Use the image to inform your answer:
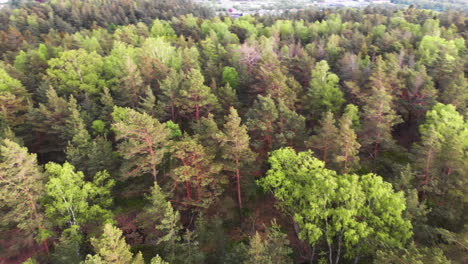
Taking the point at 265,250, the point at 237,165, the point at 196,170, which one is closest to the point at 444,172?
the point at 237,165

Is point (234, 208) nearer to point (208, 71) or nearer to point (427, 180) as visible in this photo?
point (427, 180)

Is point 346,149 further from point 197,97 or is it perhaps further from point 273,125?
point 197,97

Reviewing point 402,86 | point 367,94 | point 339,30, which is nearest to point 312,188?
point 367,94

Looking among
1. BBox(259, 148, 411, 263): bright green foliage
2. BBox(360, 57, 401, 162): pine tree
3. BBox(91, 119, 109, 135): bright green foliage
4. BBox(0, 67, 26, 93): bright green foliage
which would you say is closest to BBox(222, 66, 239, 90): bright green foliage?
BBox(91, 119, 109, 135): bright green foliage

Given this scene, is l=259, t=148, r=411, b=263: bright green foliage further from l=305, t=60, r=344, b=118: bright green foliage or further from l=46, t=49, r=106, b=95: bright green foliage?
l=46, t=49, r=106, b=95: bright green foliage

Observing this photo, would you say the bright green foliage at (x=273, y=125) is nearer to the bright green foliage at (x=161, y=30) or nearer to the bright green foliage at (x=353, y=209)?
the bright green foliage at (x=353, y=209)

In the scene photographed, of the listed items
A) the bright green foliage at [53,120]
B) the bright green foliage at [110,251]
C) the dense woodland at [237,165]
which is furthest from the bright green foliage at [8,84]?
the bright green foliage at [110,251]

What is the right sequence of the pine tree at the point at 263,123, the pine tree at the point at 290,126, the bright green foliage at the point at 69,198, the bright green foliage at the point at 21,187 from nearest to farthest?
1. the bright green foliage at the point at 21,187
2. the bright green foliage at the point at 69,198
3. the pine tree at the point at 263,123
4. the pine tree at the point at 290,126
